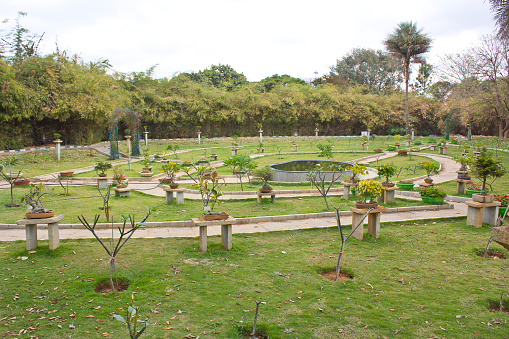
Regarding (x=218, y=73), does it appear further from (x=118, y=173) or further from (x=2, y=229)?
(x=2, y=229)

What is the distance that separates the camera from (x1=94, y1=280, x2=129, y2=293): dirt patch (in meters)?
4.31

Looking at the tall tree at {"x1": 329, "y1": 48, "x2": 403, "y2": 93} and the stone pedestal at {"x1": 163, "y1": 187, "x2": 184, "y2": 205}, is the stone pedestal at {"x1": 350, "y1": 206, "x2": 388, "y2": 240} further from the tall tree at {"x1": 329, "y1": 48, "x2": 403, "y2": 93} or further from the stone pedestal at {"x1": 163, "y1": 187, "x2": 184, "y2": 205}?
the tall tree at {"x1": 329, "y1": 48, "x2": 403, "y2": 93}

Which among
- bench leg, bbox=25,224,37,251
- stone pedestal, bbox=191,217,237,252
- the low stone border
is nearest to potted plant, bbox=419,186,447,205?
the low stone border

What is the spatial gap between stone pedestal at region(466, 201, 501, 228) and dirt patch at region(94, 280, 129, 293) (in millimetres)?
6577

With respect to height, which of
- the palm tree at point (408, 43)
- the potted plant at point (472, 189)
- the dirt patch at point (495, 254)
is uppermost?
the palm tree at point (408, 43)

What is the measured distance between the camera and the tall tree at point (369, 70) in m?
47.1

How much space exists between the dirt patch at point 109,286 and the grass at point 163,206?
9.47ft

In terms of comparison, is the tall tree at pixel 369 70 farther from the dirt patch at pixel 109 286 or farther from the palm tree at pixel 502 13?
the dirt patch at pixel 109 286

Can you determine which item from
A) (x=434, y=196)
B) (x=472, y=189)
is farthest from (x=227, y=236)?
(x=472, y=189)

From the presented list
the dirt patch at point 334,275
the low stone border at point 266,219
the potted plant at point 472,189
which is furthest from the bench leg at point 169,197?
the potted plant at point 472,189

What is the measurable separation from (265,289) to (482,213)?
5.38 meters

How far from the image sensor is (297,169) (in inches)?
703

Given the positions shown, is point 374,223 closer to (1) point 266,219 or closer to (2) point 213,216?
(1) point 266,219

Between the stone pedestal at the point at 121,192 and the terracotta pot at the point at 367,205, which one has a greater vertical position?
the terracotta pot at the point at 367,205
